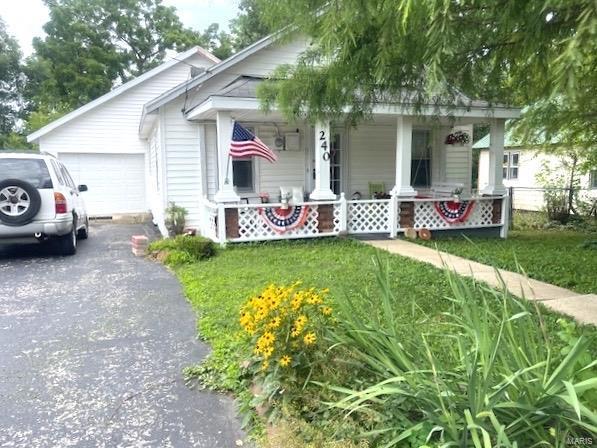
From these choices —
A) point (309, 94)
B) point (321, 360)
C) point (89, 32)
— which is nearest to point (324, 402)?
point (321, 360)

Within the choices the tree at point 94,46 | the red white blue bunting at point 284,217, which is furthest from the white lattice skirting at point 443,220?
the tree at point 94,46

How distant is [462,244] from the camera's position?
969cm

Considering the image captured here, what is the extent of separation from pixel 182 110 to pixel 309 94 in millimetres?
6762

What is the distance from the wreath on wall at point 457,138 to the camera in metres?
12.1

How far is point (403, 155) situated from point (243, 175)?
154 inches

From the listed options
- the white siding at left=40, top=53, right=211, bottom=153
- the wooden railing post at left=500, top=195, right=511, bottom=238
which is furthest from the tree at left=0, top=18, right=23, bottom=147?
the wooden railing post at left=500, top=195, right=511, bottom=238

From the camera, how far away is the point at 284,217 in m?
9.78

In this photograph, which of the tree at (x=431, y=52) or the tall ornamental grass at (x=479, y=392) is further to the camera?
the tree at (x=431, y=52)

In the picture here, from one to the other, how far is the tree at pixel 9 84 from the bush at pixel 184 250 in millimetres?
25963

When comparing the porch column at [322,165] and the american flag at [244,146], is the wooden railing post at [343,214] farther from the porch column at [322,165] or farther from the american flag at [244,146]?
the american flag at [244,146]

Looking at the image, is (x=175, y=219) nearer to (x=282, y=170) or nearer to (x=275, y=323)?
(x=282, y=170)

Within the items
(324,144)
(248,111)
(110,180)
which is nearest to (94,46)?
(110,180)

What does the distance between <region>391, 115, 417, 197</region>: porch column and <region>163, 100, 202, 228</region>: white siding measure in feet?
15.0

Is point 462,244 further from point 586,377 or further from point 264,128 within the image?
point 586,377
